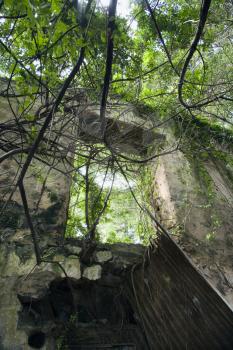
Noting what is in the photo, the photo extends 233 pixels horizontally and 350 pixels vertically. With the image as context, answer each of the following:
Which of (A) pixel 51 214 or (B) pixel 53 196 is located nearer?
(A) pixel 51 214

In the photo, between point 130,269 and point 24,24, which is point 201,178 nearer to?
point 130,269

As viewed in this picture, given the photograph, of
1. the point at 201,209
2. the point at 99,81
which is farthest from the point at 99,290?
the point at 99,81

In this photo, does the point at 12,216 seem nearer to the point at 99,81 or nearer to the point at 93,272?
the point at 93,272

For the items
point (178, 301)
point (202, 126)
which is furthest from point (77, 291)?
point (202, 126)

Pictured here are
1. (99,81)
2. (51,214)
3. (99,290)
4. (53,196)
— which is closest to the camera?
(99,81)

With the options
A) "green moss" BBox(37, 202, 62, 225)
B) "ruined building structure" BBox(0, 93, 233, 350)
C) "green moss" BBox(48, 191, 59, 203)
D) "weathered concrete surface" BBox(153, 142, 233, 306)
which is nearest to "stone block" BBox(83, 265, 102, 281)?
"ruined building structure" BBox(0, 93, 233, 350)

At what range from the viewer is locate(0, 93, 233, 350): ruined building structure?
300 cm

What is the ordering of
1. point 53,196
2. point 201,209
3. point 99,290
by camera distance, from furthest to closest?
point 201,209
point 53,196
point 99,290

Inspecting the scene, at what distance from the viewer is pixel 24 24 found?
2404 mm

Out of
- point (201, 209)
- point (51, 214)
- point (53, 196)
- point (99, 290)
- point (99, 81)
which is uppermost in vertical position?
point (99, 81)

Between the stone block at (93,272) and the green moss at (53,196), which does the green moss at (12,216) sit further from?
the stone block at (93,272)

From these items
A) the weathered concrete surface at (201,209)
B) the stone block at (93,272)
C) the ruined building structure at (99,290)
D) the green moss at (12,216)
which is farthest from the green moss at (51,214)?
the weathered concrete surface at (201,209)

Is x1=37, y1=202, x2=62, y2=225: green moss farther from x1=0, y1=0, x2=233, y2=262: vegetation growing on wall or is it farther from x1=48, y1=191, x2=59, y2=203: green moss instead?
x1=0, y1=0, x2=233, y2=262: vegetation growing on wall

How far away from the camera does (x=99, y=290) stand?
3627 mm
